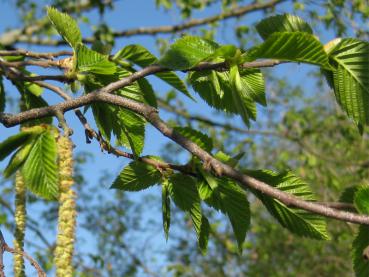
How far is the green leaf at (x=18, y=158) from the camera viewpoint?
76 centimetres

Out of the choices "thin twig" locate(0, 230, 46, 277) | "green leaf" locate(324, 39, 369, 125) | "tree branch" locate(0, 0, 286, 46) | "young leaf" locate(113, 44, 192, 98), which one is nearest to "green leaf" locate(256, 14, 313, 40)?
"green leaf" locate(324, 39, 369, 125)

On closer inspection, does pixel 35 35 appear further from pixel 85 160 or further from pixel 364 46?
pixel 364 46

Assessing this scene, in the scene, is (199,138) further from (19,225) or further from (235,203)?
(19,225)

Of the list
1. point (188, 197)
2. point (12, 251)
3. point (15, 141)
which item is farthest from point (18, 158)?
point (188, 197)

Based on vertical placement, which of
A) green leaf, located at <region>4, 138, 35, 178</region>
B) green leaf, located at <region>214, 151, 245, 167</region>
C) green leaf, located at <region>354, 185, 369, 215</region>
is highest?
green leaf, located at <region>4, 138, 35, 178</region>

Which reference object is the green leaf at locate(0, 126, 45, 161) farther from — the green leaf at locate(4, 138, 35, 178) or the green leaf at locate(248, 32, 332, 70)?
the green leaf at locate(248, 32, 332, 70)

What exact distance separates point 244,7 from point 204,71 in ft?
12.7

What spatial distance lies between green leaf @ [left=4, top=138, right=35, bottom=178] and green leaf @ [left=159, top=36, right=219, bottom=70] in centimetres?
21

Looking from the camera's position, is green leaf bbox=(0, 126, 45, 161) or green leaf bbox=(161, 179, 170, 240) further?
green leaf bbox=(161, 179, 170, 240)

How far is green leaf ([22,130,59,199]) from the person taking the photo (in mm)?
782

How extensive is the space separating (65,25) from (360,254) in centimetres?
53

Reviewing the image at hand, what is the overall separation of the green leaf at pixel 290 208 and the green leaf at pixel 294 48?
15cm

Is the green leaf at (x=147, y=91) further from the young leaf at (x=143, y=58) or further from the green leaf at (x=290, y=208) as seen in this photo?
the green leaf at (x=290, y=208)

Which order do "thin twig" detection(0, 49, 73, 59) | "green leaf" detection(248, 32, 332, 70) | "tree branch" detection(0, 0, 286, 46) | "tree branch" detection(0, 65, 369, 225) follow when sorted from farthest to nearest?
"tree branch" detection(0, 0, 286, 46) → "thin twig" detection(0, 49, 73, 59) → "green leaf" detection(248, 32, 332, 70) → "tree branch" detection(0, 65, 369, 225)
